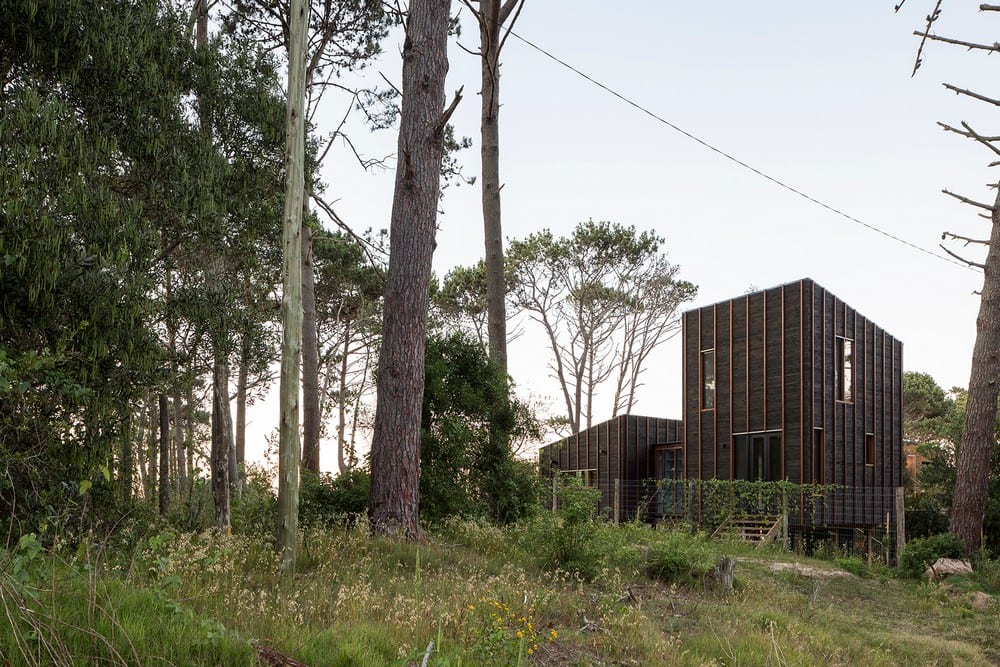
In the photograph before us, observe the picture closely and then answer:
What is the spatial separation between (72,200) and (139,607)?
424 cm

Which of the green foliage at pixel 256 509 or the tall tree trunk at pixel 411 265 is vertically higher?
the tall tree trunk at pixel 411 265

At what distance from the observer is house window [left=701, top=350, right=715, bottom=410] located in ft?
76.8

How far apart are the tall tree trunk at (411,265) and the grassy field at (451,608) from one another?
0.99 metres

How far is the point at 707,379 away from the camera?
77.6 feet

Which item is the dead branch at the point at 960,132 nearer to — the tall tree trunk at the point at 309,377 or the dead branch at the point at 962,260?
the dead branch at the point at 962,260

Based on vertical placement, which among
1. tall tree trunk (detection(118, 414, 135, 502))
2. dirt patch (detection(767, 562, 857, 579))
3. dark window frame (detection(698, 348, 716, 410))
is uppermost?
dark window frame (detection(698, 348, 716, 410))

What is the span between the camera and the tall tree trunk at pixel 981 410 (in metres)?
14.8

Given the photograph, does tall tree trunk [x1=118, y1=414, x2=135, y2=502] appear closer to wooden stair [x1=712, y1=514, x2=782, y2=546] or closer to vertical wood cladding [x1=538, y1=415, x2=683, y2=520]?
wooden stair [x1=712, y1=514, x2=782, y2=546]

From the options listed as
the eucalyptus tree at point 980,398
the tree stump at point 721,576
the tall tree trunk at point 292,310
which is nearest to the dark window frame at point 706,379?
the eucalyptus tree at point 980,398

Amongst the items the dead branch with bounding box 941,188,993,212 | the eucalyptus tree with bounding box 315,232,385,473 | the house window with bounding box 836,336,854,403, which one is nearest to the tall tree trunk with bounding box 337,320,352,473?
the eucalyptus tree with bounding box 315,232,385,473

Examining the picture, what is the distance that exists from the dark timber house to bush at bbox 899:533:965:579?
5195 mm

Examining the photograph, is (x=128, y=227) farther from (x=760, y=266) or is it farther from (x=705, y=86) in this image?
(x=760, y=266)

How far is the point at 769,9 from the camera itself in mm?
19016

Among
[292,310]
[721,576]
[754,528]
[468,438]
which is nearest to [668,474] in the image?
[754,528]
